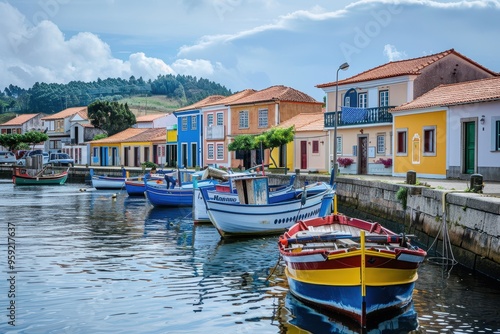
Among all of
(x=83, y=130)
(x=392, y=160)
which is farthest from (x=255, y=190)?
(x=83, y=130)

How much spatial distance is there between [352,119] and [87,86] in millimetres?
147053

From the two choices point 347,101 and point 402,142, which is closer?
point 402,142

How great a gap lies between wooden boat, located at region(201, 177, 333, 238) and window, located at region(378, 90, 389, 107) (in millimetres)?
15924

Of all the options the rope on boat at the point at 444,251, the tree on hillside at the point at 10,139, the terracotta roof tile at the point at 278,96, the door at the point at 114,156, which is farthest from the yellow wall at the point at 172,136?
the rope on boat at the point at 444,251

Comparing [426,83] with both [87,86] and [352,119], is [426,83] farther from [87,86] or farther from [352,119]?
[87,86]

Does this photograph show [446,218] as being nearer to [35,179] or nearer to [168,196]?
[168,196]

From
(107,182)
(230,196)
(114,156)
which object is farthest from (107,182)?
(230,196)

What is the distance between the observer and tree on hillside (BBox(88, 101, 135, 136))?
84.8 m

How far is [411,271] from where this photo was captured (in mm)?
10719

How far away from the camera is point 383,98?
36.2m

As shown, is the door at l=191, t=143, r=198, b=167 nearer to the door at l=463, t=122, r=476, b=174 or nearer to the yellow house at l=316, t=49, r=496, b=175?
the yellow house at l=316, t=49, r=496, b=175

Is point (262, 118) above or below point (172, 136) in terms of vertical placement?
above

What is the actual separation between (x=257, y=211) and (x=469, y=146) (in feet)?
36.1

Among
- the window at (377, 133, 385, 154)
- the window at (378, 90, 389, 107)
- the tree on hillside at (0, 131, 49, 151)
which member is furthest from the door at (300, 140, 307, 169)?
the tree on hillside at (0, 131, 49, 151)
